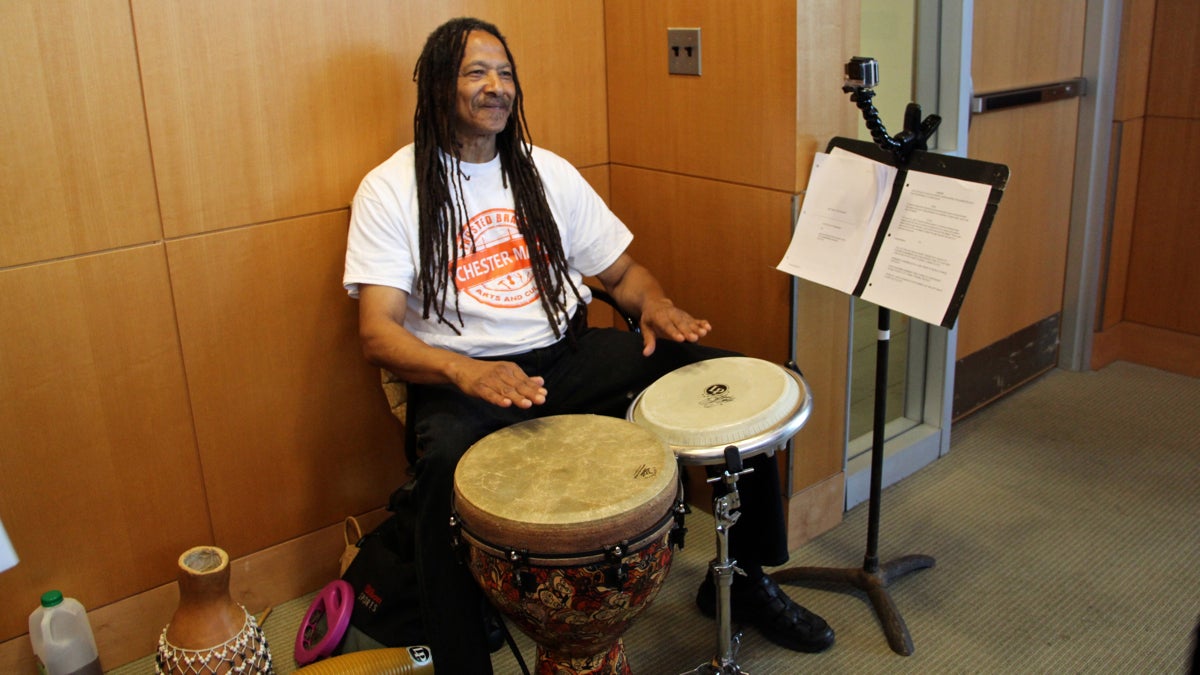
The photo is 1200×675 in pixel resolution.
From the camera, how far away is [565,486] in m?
1.75

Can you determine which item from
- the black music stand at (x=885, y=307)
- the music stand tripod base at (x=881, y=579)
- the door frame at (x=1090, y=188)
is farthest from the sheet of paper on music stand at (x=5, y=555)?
the door frame at (x=1090, y=188)

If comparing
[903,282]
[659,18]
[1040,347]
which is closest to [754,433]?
[903,282]

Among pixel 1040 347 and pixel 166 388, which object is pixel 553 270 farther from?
pixel 1040 347

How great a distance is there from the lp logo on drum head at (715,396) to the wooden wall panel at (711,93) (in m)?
0.59

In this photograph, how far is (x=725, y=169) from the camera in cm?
254

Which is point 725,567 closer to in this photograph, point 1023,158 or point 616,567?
point 616,567

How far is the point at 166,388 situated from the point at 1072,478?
7.97 feet

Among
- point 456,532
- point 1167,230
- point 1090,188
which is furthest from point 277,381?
point 1167,230

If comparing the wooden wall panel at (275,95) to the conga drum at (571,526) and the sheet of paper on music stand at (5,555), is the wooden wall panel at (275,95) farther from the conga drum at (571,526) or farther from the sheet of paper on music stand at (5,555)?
the sheet of paper on music stand at (5,555)

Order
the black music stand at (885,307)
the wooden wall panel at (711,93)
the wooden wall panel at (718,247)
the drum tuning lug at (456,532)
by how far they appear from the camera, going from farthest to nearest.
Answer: the wooden wall panel at (718,247), the wooden wall panel at (711,93), the black music stand at (885,307), the drum tuning lug at (456,532)

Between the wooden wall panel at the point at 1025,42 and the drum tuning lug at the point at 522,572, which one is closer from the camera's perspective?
the drum tuning lug at the point at 522,572

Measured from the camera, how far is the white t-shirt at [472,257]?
2.20 meters

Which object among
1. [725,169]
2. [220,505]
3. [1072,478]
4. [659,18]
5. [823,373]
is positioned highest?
[659,18]

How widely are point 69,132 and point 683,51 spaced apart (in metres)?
1.38
